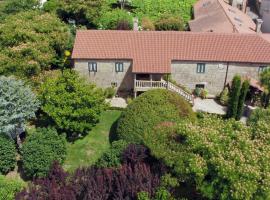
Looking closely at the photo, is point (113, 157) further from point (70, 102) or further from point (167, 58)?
point (167, 58)

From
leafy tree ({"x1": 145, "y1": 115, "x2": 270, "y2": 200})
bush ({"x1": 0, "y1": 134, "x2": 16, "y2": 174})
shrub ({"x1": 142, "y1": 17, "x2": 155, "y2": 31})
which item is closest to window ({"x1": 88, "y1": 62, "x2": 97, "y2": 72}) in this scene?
bush ({"x1": 0, "y1": 134, "x2": 16, "y2": 174})

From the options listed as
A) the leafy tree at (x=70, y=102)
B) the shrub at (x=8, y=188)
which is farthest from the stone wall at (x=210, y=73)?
the shrub at (x=8, y=188)

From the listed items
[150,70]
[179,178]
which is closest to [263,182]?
[179,178]

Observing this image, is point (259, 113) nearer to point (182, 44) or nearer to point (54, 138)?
point (182, 44)

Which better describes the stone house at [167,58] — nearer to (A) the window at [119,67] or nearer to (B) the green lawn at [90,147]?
(A) the window at [119,67]

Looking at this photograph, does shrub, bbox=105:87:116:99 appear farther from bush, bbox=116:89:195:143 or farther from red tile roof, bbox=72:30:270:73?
bush, bbox=116:89:195:143
